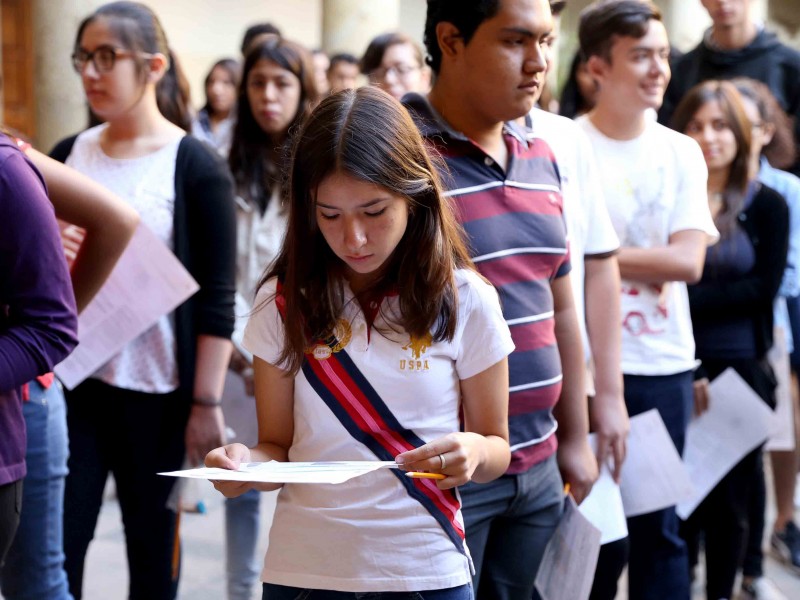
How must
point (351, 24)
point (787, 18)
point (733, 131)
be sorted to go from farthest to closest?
1. point (787, 18)
2. point (351, 24)
3. point (733, 131)

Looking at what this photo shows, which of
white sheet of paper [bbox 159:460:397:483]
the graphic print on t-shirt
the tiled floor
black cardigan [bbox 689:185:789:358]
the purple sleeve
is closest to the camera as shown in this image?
white sheet of paper [bbox 159:460:397:483]

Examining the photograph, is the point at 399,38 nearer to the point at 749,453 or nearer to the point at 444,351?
the point at 749,453

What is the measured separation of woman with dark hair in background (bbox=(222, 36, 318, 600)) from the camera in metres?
3.61

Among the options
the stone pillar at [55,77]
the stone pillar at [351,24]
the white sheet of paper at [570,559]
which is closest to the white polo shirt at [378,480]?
the white sheet of paper at [570,559]

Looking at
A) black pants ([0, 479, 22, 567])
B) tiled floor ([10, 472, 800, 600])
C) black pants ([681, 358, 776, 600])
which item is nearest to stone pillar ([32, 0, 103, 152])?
tiled floor ([10, 472, 800, 600])

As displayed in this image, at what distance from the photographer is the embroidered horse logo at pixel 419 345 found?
1897mm

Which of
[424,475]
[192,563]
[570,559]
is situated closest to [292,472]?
[424,475]

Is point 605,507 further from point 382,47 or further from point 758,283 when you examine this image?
point 382,47

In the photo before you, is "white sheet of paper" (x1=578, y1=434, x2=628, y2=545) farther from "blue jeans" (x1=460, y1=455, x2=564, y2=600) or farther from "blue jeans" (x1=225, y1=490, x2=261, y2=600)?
"blue jeans" (x1=225, y1=490, x2=261, y2=600)

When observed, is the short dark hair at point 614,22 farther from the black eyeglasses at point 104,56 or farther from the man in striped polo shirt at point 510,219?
the black eyeglasses at point 104,56

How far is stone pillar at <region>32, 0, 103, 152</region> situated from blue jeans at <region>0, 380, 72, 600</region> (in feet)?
13.7

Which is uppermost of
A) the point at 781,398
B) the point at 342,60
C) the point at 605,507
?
the point at 342,60

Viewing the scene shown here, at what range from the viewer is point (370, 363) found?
6.18ft

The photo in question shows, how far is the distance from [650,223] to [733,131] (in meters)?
0.87
